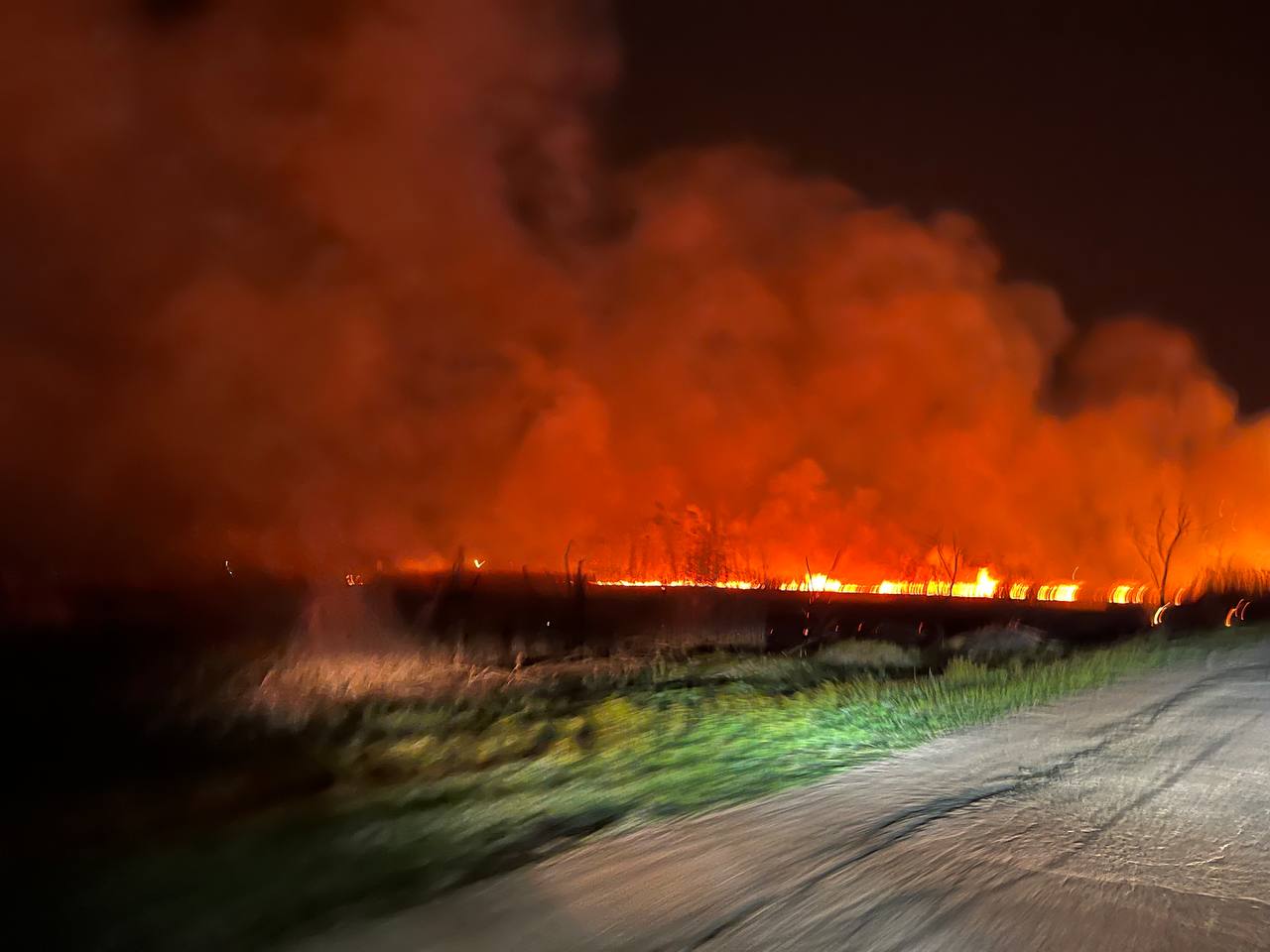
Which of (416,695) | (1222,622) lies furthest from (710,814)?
(1222,622)

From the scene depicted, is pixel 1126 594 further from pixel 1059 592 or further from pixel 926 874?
pixel 926 874

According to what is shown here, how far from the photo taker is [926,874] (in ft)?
22.8

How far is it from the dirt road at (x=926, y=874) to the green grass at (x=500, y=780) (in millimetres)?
685

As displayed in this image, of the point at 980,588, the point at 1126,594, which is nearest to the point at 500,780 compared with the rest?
the point at 1126,594

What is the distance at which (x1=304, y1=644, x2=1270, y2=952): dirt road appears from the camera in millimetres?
5961

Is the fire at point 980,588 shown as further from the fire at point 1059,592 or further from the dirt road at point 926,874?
the dirt road at point 926,874

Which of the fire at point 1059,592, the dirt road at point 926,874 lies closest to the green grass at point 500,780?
the dirt road at point 926,874

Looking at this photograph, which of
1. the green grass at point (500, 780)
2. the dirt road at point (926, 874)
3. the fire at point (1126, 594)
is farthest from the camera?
the fire at point (1126, 594)

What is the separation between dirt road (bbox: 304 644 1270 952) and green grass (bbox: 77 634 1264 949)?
68cm

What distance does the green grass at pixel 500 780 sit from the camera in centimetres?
725

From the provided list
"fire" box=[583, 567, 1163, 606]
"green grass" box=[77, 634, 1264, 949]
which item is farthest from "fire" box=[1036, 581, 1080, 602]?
"green grass" box=[77, 634, 1264, 949]

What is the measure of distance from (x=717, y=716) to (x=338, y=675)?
17.3ft

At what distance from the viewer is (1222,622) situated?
106 ft

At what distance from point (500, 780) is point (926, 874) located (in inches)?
190
